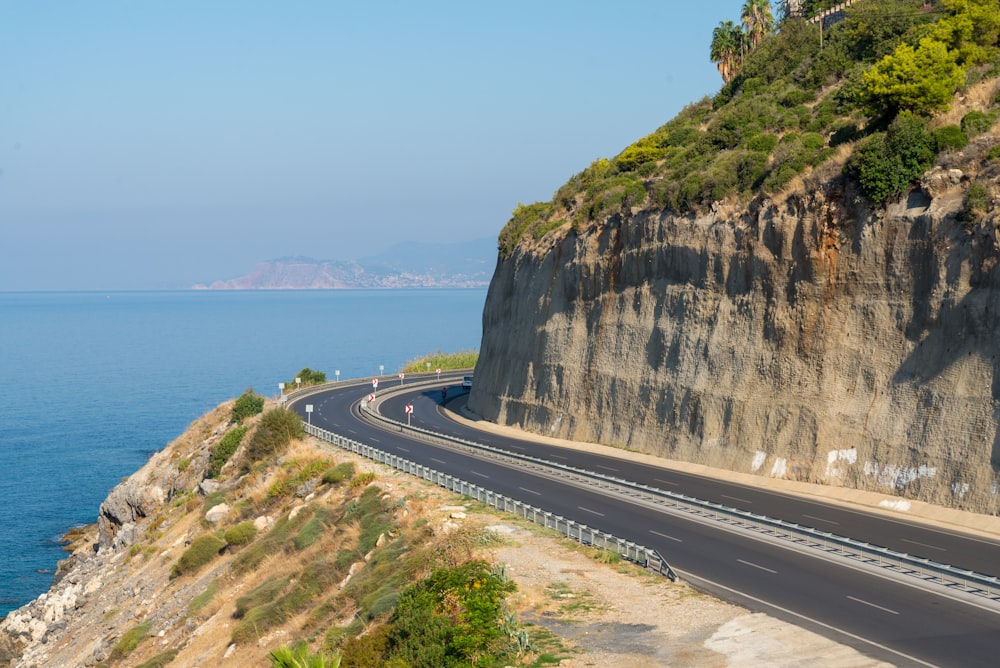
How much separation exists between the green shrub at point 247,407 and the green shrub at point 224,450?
6187 millimetres

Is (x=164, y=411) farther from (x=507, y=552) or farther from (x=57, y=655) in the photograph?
(x=507, y=552)

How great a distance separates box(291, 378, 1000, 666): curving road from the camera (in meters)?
22.3

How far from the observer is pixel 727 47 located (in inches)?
3472

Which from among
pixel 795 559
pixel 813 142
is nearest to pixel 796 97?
pixel 813 142

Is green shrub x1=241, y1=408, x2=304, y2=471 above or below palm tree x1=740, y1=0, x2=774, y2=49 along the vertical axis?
below

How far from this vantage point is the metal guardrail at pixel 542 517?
29297 mm

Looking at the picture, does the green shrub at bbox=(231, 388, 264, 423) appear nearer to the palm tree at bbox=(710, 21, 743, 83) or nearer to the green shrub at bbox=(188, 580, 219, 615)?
the green shrub at bbox=(188, 580, 219, 615)

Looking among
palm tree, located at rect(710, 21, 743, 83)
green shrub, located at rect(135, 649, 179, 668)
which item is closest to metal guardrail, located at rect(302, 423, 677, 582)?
green shrub, located at rect(135, 649, 179, 668)

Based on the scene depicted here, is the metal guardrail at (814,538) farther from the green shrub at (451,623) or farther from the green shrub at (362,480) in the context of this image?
the green shrub at (451,623)

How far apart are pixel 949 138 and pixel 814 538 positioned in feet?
64.0

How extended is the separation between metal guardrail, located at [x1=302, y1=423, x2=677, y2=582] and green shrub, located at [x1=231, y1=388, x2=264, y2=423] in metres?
18.6

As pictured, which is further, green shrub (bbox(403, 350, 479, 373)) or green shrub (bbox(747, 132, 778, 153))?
green shrub (bbox(403, 350, 479, 373))

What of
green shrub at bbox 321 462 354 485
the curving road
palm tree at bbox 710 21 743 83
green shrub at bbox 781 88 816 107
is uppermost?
palm tree at bbox 710 21 743 83

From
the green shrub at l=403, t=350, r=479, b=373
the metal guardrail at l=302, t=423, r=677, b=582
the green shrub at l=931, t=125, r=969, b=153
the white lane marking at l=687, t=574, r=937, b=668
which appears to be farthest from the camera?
the green shrub at l=403, t=350, r=479, b=373
